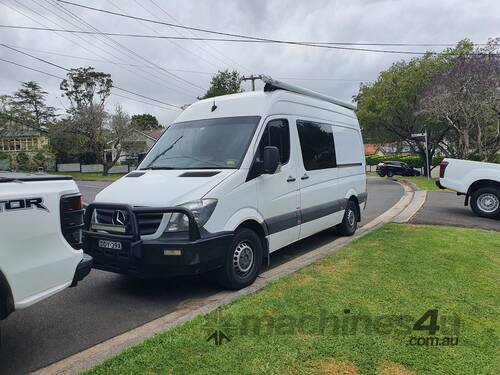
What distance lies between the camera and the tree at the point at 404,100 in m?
29.4

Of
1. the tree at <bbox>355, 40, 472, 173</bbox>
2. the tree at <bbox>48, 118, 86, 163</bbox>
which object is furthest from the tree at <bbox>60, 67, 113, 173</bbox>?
the tree at <bbox>355, 40, 472, 173</bbox>

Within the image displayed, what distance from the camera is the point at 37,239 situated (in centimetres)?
292

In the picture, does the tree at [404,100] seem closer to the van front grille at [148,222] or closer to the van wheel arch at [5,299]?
the van front grille at [148,222]

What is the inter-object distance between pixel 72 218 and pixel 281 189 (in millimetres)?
2977

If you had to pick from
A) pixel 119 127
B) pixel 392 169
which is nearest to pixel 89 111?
pixel 119 127

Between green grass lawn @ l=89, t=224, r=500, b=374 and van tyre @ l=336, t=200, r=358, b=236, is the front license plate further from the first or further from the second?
van tyre @ l=336, t=200, r=358, b=236

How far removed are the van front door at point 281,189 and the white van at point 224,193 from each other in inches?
0.6

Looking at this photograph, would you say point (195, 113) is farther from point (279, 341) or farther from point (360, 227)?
point (360, 227)

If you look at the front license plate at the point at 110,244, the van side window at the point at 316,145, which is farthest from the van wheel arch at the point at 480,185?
the front license plate at the point at 110,244

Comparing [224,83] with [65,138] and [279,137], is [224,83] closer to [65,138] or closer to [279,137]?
[65,138]

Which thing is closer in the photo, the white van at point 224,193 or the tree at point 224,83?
the white van at point 224,193

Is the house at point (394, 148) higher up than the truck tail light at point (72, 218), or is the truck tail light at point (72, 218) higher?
the house at point (394, 148)

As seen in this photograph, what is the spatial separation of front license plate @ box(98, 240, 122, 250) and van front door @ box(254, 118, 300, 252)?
5.94 ft

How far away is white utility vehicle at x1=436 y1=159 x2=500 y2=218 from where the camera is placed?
9977 millimetres
